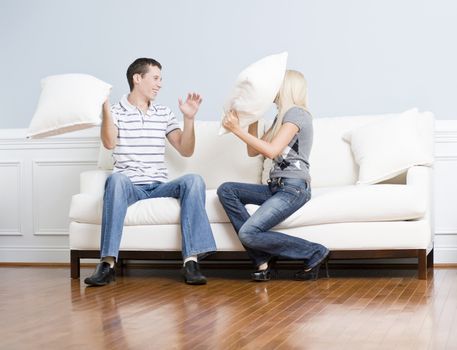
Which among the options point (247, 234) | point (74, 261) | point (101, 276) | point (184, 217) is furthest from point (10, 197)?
point (247, 234)

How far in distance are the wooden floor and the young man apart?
6.8 inches

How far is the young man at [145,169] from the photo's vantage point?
3.76 m

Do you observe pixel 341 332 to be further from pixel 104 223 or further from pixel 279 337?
pixel 104 223

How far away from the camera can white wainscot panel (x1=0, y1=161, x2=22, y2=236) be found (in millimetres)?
5059

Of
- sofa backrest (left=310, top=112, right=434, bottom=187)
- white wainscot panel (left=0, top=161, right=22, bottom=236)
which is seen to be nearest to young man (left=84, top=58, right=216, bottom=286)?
sofa backrest (left=310, top=112, right=434, bottom=187)

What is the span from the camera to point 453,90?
4461 mm

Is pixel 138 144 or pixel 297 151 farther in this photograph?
pixel 138 144

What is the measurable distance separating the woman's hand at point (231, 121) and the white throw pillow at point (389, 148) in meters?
0.70

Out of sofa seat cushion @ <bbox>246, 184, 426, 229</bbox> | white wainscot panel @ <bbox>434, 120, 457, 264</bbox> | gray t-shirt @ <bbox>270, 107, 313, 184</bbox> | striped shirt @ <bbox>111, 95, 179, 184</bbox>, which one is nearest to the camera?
sofa seat cushion @ <bbox>246, 184, 426, 229</bbox>

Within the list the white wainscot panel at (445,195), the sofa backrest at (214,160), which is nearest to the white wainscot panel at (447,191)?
the white wainscot panel at (445,195)

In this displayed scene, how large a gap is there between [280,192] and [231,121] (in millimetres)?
394

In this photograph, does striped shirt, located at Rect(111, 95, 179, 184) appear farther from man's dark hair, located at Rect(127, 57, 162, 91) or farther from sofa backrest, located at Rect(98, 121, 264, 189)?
sofa backrest, located at Rect(98, 121, 264, 189)

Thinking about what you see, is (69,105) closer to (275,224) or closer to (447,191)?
(275,224)

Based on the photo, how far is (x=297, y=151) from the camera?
3.82 meters
